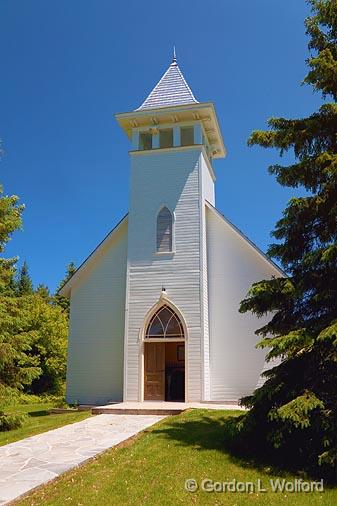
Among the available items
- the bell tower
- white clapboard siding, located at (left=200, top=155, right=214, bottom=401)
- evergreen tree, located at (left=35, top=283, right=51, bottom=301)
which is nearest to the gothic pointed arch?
the bell tower

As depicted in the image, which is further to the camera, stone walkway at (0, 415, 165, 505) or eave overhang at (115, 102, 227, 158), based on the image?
eave overhang at (115, 102, 227, 158)

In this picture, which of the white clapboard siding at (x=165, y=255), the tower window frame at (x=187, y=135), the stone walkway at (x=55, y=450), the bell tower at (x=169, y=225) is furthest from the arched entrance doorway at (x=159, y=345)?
the tower window frame at (x=187, y=135)

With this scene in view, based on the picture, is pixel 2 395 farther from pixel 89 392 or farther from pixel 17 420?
pixel 89 392

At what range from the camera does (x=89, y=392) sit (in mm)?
16844

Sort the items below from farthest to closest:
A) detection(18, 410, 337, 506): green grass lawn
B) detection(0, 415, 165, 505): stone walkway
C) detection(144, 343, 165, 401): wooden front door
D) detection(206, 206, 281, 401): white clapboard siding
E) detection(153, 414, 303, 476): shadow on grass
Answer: detection(144, 343, 165, 401): wooden front door
detection(206, 206, 281, 401): white clapboard siding
detection(153, 414, 303, 476): shadow on grass
detection(0, 415, 165, 505): stone walkway
detection(18, 410, 337, 506): green grass lawn

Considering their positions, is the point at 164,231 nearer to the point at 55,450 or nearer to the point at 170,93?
the point at 170,93

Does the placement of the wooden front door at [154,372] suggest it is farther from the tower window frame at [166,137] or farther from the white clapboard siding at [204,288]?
the tower window frame at [166,137]

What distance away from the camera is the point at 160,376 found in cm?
1614

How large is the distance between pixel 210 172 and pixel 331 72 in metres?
11.8

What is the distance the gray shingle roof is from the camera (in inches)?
724

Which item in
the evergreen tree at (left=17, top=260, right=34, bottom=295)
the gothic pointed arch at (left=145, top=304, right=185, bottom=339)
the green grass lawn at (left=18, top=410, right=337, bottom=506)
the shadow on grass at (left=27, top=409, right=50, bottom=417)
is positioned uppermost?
the evergreen tree at (left=17, top=260, right=34, bottom=295)

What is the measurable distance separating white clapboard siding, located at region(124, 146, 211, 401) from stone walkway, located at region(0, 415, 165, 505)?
3914 millimetres

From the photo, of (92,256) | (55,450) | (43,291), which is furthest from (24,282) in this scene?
(55,450)

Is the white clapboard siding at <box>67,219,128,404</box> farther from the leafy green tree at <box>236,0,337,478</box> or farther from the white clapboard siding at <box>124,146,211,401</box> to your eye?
the leafy green tree at <box>236,0,337,478</box>
